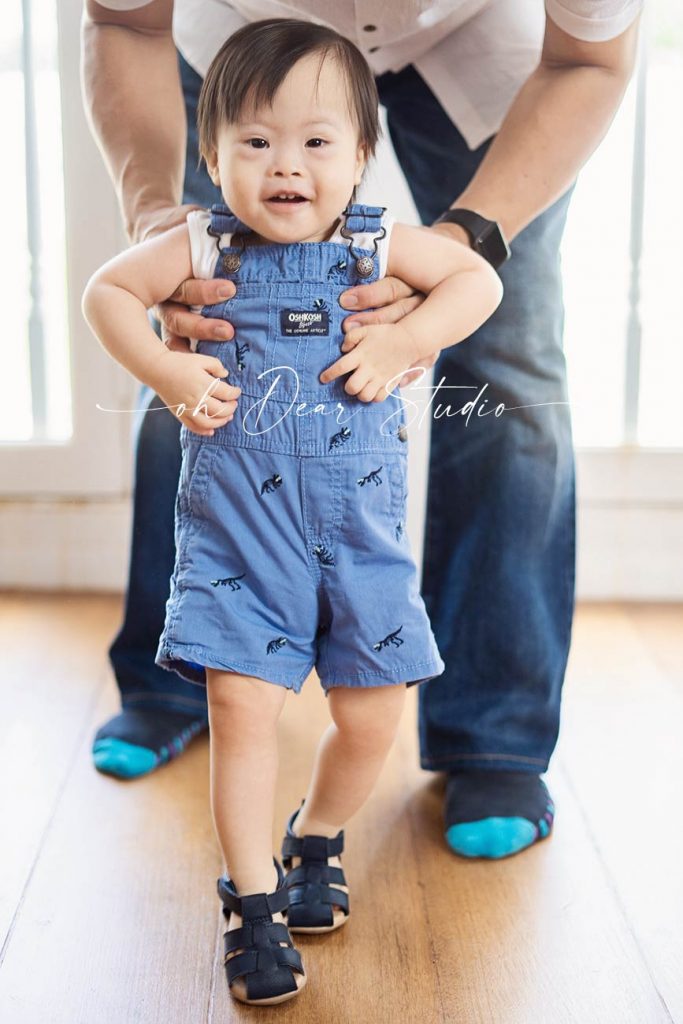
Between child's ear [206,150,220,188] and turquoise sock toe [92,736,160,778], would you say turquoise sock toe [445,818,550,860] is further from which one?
child's ear [206,150,220,188]

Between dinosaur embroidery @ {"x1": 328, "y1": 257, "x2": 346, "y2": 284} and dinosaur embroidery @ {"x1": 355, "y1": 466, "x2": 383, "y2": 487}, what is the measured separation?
0.14 meters

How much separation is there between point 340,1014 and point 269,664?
251 mm

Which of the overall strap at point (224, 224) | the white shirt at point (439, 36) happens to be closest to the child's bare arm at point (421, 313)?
the overall strap at point (224, 224)

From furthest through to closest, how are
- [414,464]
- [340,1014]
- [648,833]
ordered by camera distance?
[414,464]
[648,833]
[340,1014]

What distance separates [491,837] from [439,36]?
71 centimetres

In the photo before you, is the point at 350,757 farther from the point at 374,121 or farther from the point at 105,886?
the point at 374,121

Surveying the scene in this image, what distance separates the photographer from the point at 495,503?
1120 millimetres

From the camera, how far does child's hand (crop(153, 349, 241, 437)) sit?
0.83 meters

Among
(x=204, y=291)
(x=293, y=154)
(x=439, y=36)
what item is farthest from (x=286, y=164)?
(x=439, y=36)

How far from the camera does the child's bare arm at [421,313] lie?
84 cm

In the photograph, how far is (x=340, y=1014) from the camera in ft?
2.71

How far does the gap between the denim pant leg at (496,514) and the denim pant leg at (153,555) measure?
0.23 meters

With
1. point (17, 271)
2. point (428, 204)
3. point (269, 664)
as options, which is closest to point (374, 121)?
point (428, 204)

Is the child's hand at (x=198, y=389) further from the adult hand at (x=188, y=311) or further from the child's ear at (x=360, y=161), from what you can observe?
the child's ear at (x=360, y=161)
